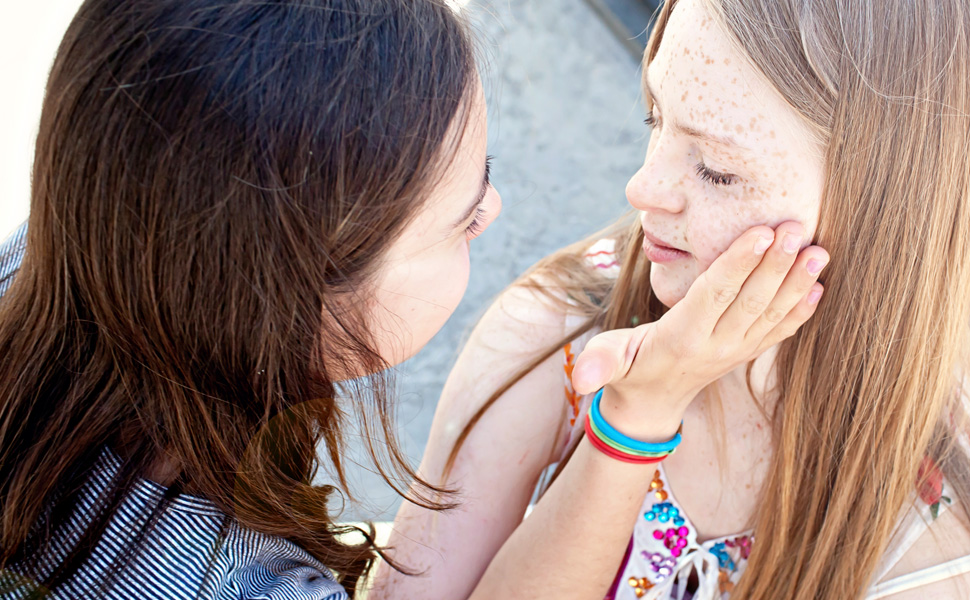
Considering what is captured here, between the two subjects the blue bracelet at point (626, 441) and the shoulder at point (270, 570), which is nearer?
the shoulder at point (270, 570)

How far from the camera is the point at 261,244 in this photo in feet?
2.79

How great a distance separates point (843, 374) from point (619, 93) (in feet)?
6.24

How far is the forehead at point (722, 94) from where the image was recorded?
1.03m

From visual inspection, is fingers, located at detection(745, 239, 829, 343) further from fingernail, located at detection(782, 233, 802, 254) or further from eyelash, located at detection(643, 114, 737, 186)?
eyelash, located at detection(643, 114, 737, 186)

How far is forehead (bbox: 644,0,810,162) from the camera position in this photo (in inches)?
40.4

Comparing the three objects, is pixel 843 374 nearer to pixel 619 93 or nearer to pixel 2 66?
pixel 619 93

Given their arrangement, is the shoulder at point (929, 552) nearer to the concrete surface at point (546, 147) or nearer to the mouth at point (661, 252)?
the mouth at point (661, 252)

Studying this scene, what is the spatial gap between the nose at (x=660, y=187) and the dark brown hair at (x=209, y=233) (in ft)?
1.05

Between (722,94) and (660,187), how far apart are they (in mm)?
154

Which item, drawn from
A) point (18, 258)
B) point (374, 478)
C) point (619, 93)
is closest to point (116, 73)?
point (18, 258)

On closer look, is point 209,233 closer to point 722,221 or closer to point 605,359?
point 605,359

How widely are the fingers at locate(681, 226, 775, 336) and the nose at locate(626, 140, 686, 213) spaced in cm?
10

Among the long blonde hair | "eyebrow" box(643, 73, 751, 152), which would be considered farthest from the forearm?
"eyebrow" box(643, 73, 751, 152)

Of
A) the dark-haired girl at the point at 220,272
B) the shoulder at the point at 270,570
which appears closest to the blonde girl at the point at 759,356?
the dark-haired girl at the point at 220,272
